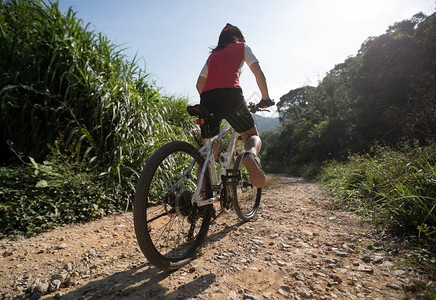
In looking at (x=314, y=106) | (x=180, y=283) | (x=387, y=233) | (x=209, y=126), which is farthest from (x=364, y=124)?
(x=180, y=283)

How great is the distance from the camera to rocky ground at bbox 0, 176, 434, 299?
50.1 inches

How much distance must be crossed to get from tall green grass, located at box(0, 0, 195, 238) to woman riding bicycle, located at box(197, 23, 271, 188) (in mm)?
1704

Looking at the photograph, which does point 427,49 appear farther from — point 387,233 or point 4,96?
point 4,96

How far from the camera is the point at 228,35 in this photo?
7.34 ft

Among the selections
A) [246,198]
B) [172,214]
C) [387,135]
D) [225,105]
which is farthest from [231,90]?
[387,135]

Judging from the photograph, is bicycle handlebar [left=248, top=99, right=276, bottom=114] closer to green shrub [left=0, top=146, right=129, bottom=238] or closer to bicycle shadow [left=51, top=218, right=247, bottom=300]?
bicycle shadow [left=51, top=218, right=247, bottom=300]

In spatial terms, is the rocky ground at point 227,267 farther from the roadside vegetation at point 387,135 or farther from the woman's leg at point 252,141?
the woman's leg at point 252,141

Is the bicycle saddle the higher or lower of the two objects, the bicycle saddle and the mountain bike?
the higher

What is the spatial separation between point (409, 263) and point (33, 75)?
4820 millimetres

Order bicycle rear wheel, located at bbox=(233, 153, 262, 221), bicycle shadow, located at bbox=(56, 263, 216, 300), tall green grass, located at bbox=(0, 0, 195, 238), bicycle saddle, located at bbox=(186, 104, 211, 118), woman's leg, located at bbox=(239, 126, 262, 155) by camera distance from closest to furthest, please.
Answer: bicycle shadow, located at bbox=(56, 263, 216, 300)
bicycle saddle, located at bbox=(186, 104, 211, 118)
woman's leg, located at bbox=(239, 126, 262, 155)
bicycle rear wheel, located at bbox=(233, 153, 262, 221)
tall green grass, located at bbox=(0, 0, 195, 238)

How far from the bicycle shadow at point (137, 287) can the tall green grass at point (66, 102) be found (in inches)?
62.1

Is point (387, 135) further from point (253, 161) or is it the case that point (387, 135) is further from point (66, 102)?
point (66, 102)

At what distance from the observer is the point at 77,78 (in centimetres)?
311

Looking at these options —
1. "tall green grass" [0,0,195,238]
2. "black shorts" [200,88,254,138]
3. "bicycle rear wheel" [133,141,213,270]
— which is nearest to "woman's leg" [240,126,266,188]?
"black shorts" [200,88,254,138]
